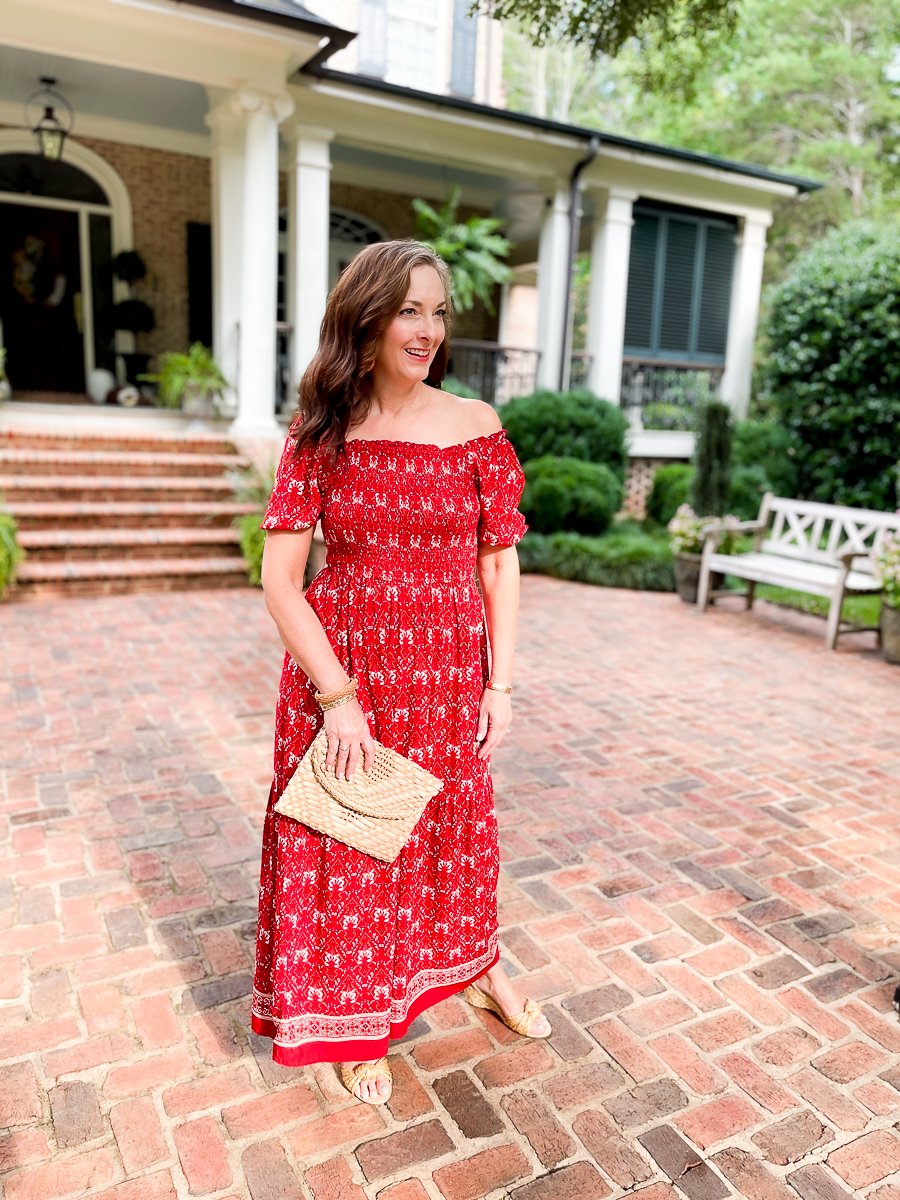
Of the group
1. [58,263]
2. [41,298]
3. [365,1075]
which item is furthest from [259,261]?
[365,1075]

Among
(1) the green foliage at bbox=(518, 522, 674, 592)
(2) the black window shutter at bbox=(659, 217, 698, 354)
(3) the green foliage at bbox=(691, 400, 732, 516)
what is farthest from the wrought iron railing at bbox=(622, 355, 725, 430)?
(1) the green foliage at bbox=(518, 522, 674, 592)

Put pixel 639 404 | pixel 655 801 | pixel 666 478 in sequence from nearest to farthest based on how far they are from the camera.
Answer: pixel 655 801 < pixel 666 478 < pixel 639 404

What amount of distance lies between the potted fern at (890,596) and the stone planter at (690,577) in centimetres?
159

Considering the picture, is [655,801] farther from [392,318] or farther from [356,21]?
[356,21]

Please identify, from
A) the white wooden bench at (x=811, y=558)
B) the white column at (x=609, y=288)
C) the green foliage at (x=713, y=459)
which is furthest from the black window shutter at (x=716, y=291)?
the white wooden bench at (x=811, y=558)

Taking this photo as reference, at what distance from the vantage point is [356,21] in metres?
13.4

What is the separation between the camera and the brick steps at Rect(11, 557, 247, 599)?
6.82 meters

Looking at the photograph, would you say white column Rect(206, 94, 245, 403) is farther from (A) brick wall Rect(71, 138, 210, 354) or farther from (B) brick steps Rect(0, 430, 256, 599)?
(A) brick wall Rect(71, 138, 210, 354)

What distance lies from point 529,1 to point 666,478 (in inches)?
278

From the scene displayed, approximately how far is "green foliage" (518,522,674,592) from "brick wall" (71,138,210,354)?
6062 mm

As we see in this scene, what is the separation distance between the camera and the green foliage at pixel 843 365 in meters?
10.9

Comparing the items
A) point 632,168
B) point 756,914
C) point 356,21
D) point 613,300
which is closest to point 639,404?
point 613,300

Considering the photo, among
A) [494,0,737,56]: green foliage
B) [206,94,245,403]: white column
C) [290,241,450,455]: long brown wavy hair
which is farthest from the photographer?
[206,94,245,403]: white column

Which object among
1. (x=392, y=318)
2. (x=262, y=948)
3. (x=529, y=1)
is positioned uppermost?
(x=529, y=1)
